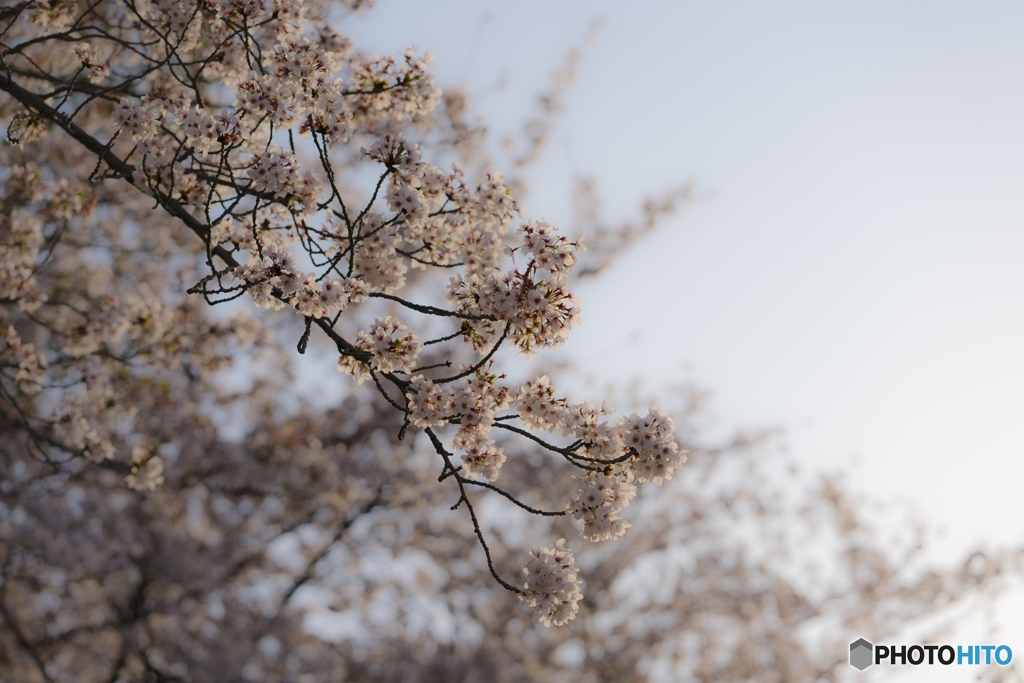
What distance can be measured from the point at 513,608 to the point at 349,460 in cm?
540

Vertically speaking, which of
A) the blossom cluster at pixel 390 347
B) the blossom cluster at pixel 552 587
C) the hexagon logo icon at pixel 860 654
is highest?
the hexagon logo icon at pixel 860 654

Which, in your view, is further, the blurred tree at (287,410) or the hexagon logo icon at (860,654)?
the hexagon logo icon at (860,654)

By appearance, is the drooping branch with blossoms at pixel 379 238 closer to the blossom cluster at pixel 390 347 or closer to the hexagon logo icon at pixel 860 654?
the blossom cluster at pixel 390 347

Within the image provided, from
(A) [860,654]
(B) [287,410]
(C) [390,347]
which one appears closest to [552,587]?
(C) [390,347]

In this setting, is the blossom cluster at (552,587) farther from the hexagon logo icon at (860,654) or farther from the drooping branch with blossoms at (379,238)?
the hexagon logo icon at (860,654)

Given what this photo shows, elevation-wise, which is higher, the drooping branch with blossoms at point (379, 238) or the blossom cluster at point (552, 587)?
the drooping branch with blossoms at point (379, 238)

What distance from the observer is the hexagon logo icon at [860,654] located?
12.5 m

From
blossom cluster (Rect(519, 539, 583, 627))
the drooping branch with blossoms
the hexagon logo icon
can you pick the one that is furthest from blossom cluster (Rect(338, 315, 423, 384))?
the hexagon logo icon

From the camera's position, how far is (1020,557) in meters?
13.4

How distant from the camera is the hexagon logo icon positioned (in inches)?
494

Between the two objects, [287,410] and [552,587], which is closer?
[552,587]

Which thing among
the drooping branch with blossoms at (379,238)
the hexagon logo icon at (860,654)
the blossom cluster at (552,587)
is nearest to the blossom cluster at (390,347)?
the drooping branch with blossoms at (379,238)

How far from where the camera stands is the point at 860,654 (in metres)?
12.8

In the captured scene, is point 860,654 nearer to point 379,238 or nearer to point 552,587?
point 552,587
